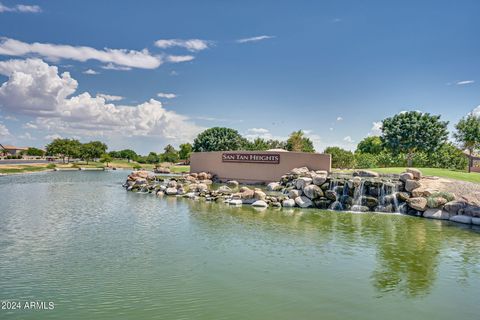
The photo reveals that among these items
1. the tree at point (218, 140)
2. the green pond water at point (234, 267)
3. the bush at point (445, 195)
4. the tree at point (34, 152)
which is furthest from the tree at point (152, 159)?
the bush at point (445, 195)

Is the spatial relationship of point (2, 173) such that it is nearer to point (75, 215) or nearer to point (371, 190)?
point (75, 215)

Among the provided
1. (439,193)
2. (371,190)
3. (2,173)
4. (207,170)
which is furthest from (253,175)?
(2,173)

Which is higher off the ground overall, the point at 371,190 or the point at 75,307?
the point at 371,190

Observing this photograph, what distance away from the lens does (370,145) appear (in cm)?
11169

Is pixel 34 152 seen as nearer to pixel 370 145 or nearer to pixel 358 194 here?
pixel 370 145

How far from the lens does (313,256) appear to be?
15492 millimetres

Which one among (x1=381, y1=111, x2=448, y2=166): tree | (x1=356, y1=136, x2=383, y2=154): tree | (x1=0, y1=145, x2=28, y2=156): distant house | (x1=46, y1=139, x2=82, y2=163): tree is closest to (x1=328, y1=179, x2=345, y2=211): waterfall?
(x1=381, y1=111, x2=448, y2=166): tree

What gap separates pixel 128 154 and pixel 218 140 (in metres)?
72.1

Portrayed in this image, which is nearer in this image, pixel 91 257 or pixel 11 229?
pixel 91 257

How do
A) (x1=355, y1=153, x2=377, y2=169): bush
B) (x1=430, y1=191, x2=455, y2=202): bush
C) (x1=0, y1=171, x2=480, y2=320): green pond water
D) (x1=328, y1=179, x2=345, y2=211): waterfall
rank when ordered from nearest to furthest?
(x1=0, y1=171, x2=480, y2=320): green pond water
(x1=430, y1=191, x2=455, y2=202): bush
(x1=328, y1=179, x2=345, y2=211): waterfall
(x1=355, y1=153, x2=377, y2=169): bush

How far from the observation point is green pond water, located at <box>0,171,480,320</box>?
1013 centimetres

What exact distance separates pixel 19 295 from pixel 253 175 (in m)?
42.9

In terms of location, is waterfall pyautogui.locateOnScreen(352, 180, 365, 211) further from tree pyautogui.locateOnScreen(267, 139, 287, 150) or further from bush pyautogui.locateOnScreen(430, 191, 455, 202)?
tree pyautogui.locateOnScreen(267, 139, 287, 150)

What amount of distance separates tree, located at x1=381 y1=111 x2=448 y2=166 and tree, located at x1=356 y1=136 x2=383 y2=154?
43517mm
